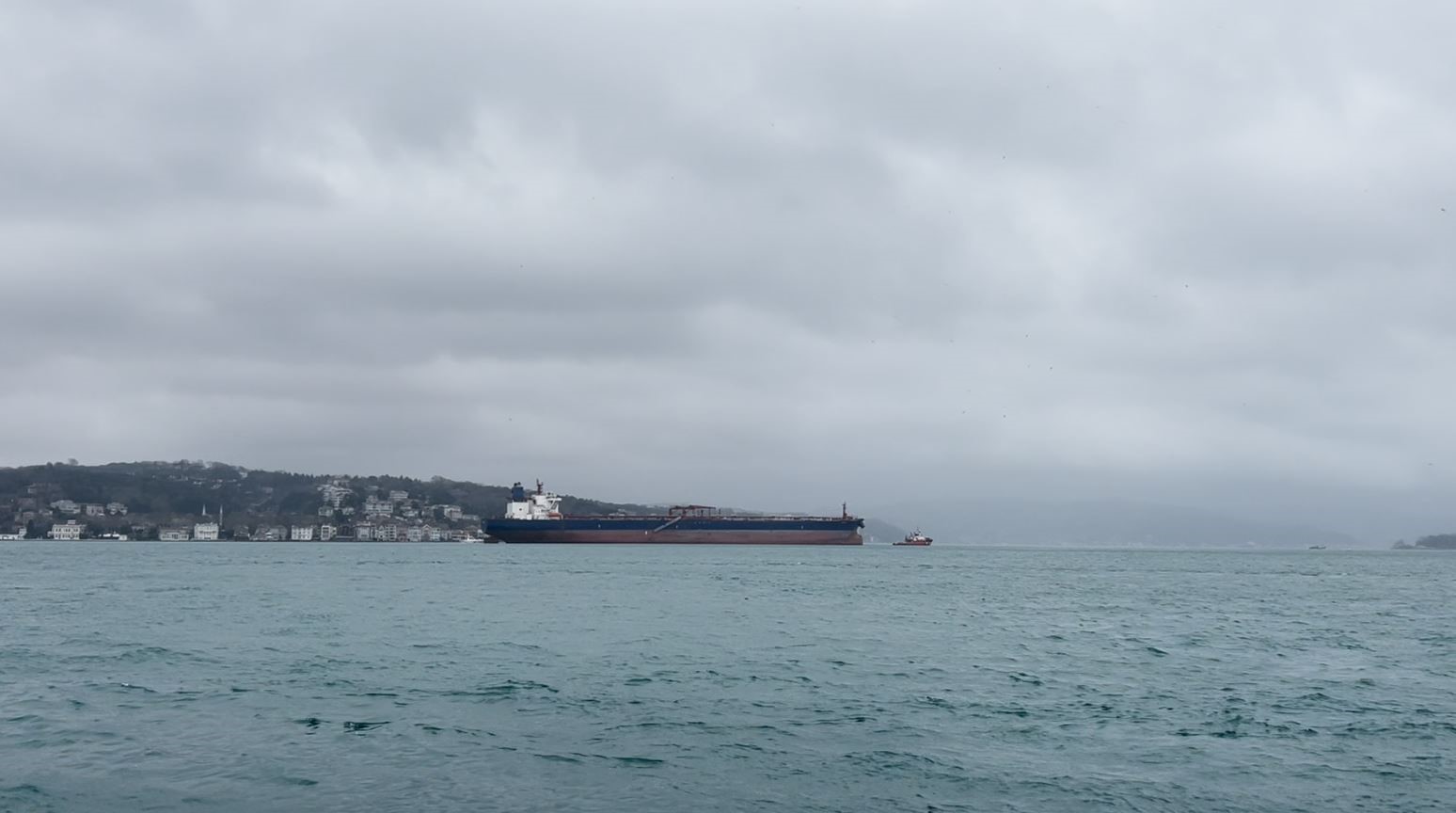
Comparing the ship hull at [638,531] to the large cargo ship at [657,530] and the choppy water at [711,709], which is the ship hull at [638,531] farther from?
the choppy water at [711,709]

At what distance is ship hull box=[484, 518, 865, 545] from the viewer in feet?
539

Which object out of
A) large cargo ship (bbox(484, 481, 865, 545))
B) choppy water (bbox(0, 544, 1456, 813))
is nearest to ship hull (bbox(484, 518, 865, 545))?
large cargo ship (bbox(484, 481, 865, 545))

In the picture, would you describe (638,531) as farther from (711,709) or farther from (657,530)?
(711,709)

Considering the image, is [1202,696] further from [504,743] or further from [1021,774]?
[504,743]

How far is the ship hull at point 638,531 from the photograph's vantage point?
16438 cm

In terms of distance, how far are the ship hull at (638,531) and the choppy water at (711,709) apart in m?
114

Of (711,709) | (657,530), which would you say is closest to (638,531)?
(657,530)

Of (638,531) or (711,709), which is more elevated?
(638,531)

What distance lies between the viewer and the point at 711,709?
76.8 ft

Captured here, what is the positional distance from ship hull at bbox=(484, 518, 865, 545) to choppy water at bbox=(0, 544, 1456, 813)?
375 ft

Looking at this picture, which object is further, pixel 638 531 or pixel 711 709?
pixel 638 531

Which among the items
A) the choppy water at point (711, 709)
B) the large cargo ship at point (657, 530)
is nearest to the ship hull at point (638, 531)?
the large cargo ship at point (657, 530)

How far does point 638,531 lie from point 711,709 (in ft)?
476

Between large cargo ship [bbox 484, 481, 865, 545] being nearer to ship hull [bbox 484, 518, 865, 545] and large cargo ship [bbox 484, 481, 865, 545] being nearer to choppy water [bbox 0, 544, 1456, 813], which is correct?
ship hull [bbox 484, 518, 865, 545]
